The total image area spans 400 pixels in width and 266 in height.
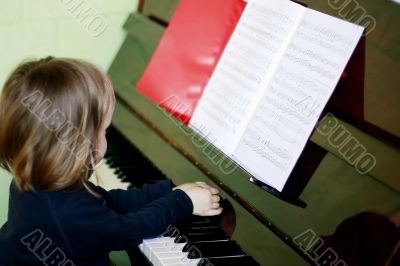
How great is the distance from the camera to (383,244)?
85 cm

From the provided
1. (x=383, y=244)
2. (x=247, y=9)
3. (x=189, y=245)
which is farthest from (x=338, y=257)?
(x=247, y=9)

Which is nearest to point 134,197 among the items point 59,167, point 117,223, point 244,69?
point 117,223

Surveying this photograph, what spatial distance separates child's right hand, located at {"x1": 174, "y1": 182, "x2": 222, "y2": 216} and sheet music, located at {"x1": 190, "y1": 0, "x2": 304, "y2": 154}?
Answer: 132mm

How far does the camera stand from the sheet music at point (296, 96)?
92 cm

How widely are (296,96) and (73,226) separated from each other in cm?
64

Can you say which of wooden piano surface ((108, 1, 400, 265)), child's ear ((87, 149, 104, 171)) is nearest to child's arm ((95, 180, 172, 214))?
wooden piano surface ((108, 1, 400, 265))

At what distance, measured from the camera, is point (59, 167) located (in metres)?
0.90

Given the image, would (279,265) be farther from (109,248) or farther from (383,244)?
(109,248)

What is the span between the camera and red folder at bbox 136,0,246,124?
1.23 m

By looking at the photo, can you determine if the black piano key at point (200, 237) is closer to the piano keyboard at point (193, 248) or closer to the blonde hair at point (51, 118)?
the piano keyboard at point (193, 248)

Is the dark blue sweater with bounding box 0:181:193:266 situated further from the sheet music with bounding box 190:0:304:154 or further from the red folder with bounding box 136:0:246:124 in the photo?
the red folder with bounding box 136:0:246:124

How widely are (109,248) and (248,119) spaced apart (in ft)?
1.66

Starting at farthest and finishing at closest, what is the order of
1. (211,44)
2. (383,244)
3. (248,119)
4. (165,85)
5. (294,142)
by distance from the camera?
(165,85), (211,44), (248,119), (294,142), (383,244)

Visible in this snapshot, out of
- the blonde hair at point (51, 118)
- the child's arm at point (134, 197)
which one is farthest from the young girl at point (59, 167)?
the child's arm at point (134, 197)
